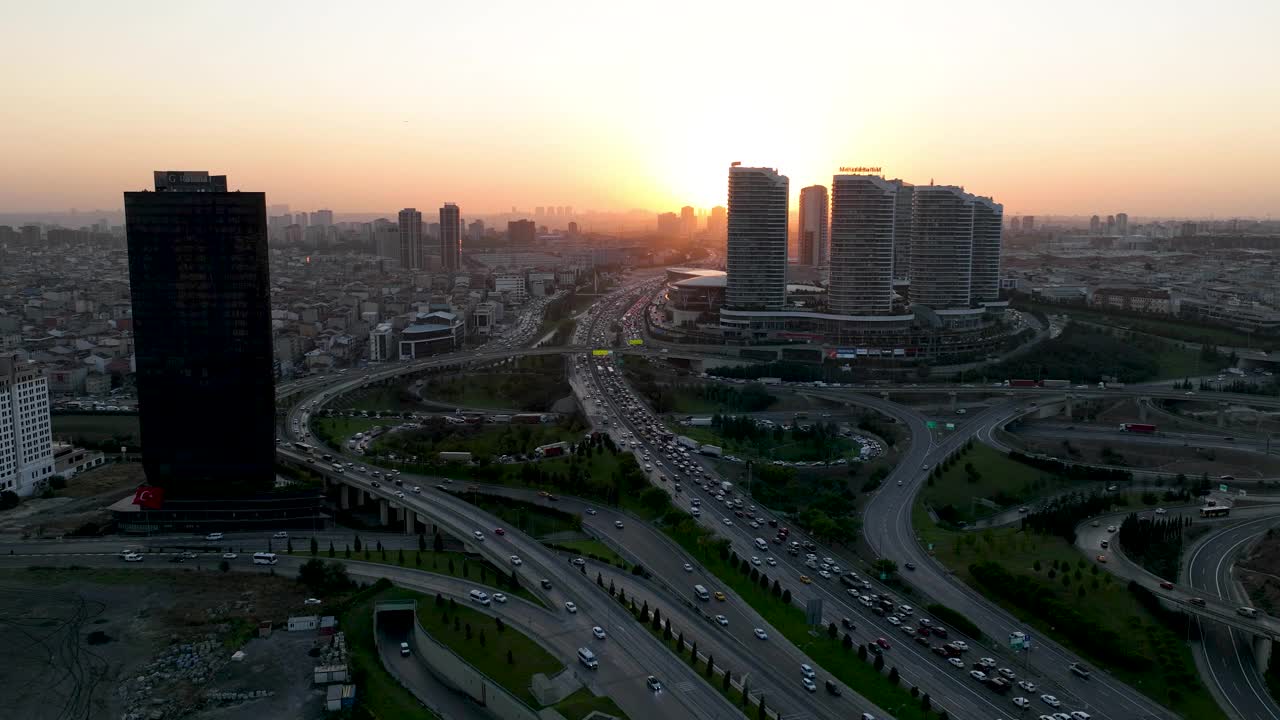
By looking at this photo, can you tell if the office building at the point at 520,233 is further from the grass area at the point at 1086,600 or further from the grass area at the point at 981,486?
the grass area at the point at 1086,600

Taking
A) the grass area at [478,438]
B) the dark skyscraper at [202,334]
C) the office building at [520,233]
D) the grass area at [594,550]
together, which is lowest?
the grass area at [594,550]

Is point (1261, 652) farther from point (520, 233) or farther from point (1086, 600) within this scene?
point (520, 233)

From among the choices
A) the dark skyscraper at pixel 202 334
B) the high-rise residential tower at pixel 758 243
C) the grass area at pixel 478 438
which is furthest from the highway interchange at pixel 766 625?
the high-rise residential tower at pixel 758 243

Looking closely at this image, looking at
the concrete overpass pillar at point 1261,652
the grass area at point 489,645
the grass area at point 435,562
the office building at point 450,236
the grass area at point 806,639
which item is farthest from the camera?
the office building at point 450,236

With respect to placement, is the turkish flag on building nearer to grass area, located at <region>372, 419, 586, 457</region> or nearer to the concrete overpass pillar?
grass area, located at <region>372, 419, 586, 457</region>

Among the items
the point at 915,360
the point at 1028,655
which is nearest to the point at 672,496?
the point at 1028,655

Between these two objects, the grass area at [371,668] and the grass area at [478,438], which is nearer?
the grass area at [371,668]
